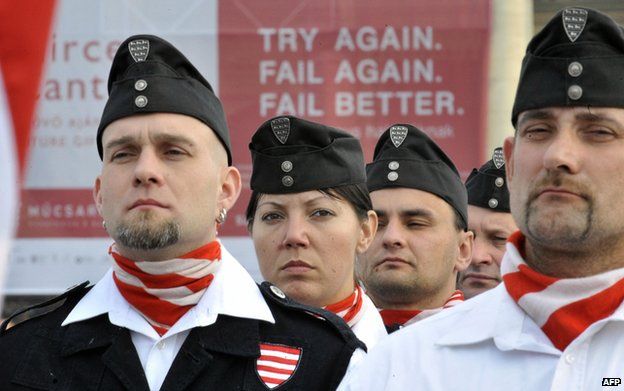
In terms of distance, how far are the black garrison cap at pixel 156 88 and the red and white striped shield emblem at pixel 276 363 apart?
61 cm

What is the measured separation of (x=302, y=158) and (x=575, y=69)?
1.82 m

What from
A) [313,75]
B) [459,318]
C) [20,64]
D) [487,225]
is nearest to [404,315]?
[487,225]

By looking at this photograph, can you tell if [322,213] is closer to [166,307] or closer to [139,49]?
[139,49]

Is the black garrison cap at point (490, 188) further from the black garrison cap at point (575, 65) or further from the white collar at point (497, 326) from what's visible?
the white collar at point (497, 326)

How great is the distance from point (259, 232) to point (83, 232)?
272 centimetres

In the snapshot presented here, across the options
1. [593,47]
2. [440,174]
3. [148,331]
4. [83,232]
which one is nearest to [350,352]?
[148,331]

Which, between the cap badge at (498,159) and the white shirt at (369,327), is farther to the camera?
the cap badge at (498,159)

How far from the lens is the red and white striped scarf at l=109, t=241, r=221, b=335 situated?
3.56 metres

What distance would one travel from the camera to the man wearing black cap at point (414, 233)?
511 cm

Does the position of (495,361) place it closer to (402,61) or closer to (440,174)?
(440,174)

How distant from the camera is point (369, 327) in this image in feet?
14.6

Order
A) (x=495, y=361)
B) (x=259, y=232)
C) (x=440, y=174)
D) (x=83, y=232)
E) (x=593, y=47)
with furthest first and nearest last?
(x=83, y=232), (x=440, y=174), (x=259, y=232), (x=593, y=47), (x=495, y=361)

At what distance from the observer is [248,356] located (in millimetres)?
3504

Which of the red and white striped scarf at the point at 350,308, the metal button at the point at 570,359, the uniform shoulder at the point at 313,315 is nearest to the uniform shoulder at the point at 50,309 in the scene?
the uniform shoulder at the point at 313,315
